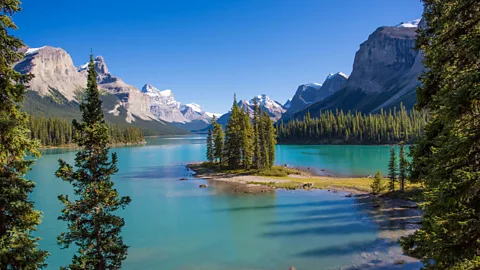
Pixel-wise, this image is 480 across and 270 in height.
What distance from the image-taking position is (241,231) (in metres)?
38.5

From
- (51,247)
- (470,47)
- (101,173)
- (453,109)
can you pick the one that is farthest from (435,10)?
(51,247)

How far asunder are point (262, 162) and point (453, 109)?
7471cm

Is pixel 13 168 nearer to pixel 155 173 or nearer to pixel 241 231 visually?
pixel 241 231

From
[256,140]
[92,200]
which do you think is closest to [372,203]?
[256,140]

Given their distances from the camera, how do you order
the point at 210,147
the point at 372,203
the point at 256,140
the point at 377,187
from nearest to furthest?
the point at 372,203 < the point at 377,187 < the point at 256,140 < the point at 210,147

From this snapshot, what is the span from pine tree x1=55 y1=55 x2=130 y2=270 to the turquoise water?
12.3 m

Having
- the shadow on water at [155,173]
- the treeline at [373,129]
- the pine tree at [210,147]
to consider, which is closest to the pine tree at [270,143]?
the shadow on water at [155,173]

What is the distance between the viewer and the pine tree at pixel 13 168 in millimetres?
12016

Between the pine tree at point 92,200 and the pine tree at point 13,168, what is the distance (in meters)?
4.22

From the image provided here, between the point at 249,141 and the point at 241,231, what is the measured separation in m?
46.5

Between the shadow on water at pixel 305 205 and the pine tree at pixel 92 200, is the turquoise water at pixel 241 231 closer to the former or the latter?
the shadow on water at pixel 305 205

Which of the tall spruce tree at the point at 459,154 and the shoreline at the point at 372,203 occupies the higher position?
the tall spruce tree at the point at 459,154

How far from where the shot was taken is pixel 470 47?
29.7 feet

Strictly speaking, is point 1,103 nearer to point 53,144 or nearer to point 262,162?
point 262,162
